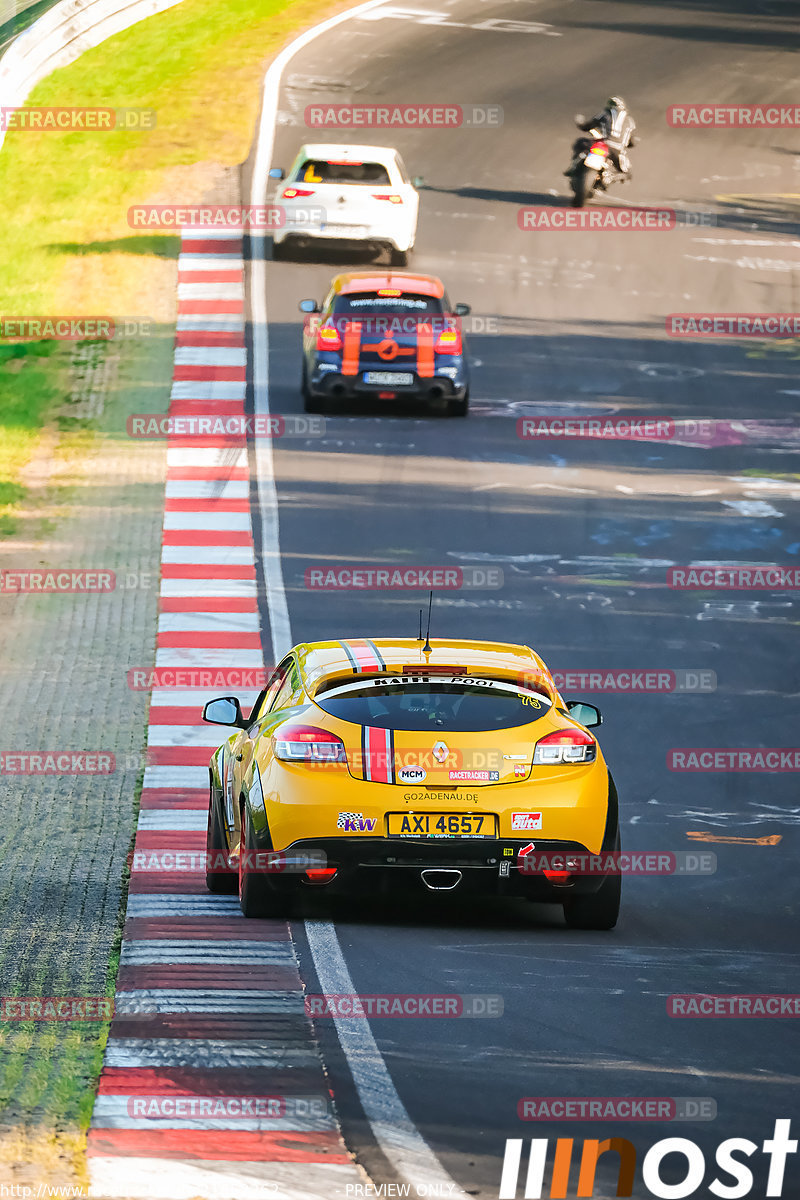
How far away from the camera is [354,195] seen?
3080cm

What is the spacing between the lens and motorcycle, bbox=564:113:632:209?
115 ft

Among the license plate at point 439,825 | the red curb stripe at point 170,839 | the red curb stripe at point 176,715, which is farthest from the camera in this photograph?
the red curb stripe at point 176,715

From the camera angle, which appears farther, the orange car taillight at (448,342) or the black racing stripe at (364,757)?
the orange car taillight at (448,342)

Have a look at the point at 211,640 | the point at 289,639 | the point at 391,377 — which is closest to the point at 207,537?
the point at 211,640

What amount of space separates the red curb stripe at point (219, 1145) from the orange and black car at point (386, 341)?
61.2ft

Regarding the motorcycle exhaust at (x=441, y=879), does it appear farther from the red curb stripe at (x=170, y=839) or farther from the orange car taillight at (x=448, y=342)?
the orange car taillight at (x=448, y=342)

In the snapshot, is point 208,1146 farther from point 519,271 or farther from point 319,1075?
point 519,271

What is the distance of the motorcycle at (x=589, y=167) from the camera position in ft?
115

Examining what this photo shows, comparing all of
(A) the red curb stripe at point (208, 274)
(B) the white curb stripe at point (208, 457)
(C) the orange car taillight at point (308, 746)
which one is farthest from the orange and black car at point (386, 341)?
(C) the orange car taillight at point (308, 746)

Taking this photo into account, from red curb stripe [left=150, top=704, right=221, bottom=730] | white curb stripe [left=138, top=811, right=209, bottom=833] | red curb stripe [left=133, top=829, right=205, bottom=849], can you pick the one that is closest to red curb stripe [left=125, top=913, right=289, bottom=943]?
red curb stripe [left=133, top=829, right=205, bottom=849]

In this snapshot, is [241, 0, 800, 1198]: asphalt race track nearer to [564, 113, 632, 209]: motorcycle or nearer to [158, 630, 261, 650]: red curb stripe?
[158, 630, 261, 650]: red curb stripe

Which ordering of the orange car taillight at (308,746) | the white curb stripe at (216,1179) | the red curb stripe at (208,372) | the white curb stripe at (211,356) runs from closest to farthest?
the white curb stripe at (216,1179)
the orange car taillight at (308,746)
the red curb stripe at (208,372)
the white curb stripe at (211,356)

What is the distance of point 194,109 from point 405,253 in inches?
488

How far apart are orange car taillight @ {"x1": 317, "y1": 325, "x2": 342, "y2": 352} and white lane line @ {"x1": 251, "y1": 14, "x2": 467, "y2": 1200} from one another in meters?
1.41
